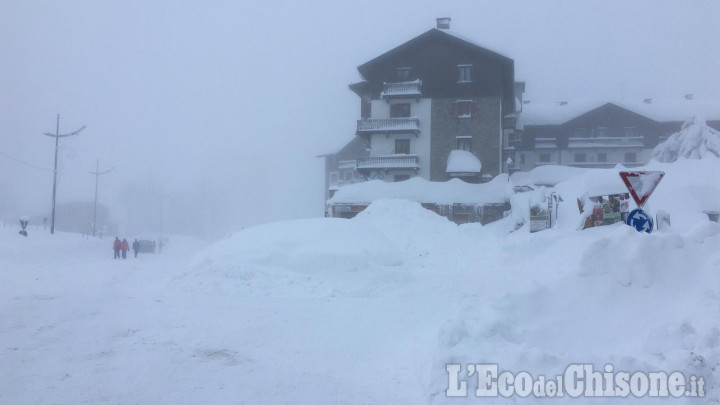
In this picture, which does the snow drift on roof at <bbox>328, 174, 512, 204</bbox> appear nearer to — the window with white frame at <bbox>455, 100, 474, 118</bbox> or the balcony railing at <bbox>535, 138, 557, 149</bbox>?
the window with white frame at <bbox>455, 100, 474, 118</bbox>

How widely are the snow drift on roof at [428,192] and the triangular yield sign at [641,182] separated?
2550 centimetres

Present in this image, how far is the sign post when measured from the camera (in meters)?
10.0

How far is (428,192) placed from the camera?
37000mm

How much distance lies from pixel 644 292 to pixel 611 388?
327cm

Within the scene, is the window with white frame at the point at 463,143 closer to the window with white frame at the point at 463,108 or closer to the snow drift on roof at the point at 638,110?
the window with white frame at the point at 463,108

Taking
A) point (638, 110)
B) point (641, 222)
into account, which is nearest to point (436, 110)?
point (638, 110)

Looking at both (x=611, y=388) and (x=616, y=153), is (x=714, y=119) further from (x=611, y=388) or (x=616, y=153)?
(x=611, y=388)

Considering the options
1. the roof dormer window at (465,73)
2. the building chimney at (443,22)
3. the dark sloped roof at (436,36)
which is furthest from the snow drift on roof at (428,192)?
the building chimney at (443,22)

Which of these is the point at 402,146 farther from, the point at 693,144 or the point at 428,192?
the point at 693,144

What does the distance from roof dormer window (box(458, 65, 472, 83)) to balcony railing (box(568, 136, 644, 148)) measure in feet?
55.7

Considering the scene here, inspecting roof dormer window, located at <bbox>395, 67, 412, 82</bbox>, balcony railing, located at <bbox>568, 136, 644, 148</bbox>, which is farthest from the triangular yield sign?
balcony railing, located at <bbox>568, 136, 644, 148</bbox>

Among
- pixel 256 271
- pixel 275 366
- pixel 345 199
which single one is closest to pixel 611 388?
pixel 275 366

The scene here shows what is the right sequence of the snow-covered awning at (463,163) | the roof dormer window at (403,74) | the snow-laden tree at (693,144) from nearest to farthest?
1. the snow-laden tree at (693,144)
2. the snow-covered awning at (463,163)
3. the roof dormer window at (403,74)

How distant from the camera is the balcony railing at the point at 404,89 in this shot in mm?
44000
